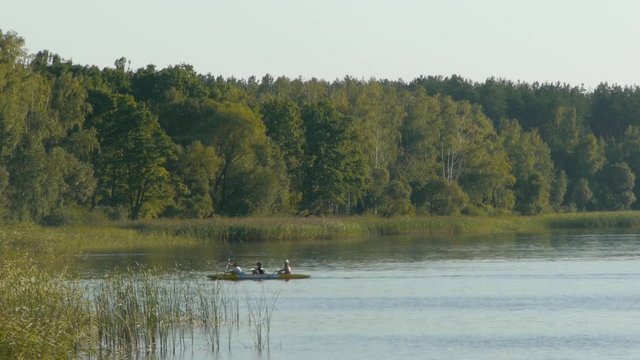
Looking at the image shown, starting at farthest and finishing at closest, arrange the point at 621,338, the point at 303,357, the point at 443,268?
the point at 443,268, the point at 621,338, the point at 303,357

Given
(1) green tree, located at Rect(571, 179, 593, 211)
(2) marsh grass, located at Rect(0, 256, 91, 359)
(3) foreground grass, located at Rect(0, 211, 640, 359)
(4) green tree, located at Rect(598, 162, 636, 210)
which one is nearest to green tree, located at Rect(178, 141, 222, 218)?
(3) foreground grass, located at Rect(0, 211, 640, 359)

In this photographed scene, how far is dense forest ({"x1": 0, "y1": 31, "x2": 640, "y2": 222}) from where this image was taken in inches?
2990

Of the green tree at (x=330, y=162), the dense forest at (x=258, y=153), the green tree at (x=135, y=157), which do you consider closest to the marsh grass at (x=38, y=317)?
the dense forest at (x=258, y=153)

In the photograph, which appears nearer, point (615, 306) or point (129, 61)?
point (615, 306)

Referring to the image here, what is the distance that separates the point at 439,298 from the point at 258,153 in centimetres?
4644

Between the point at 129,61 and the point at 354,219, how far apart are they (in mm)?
26484

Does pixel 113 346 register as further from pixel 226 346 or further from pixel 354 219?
pixel 354 219

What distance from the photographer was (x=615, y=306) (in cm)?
4084

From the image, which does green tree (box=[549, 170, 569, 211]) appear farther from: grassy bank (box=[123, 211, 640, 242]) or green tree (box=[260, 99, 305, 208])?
green tree (box=[260, 99, 305, 208])

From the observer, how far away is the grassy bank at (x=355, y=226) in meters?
73.8

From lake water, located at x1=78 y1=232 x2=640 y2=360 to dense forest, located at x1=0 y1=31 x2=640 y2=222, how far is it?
42.4ft

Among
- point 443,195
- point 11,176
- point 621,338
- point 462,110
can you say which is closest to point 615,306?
point 621,338

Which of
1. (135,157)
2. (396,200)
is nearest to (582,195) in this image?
(396,200)

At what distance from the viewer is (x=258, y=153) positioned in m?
89.2
